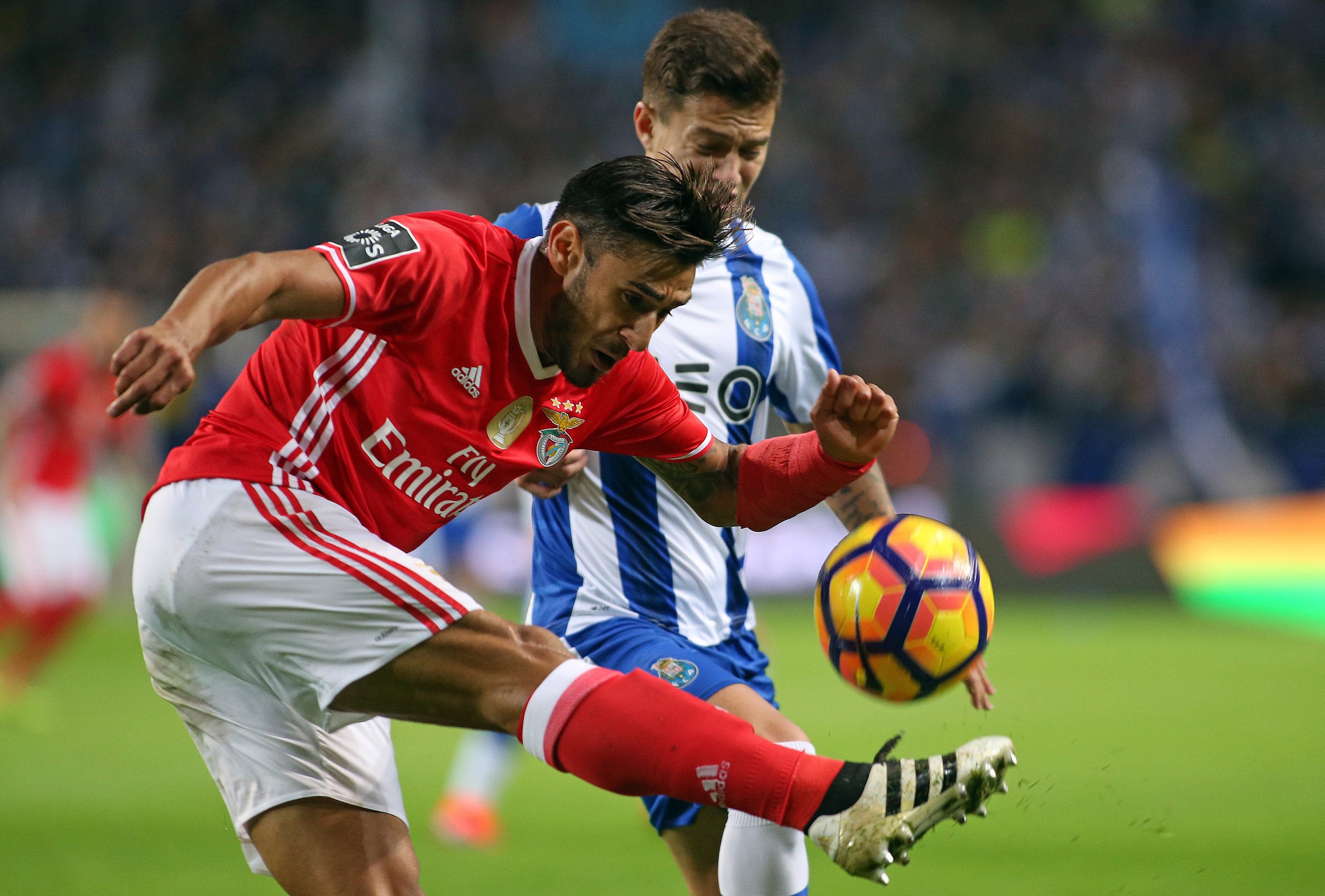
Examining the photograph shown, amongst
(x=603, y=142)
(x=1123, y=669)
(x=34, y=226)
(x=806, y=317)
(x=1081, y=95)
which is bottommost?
(x=806, y=317)

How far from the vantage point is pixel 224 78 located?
702 inches

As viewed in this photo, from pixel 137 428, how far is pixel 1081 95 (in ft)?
39.7

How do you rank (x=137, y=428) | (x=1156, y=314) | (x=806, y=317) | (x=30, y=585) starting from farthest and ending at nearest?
(x=1156, y=314) → (x=137, y=428) → (x=30, y=585) → (x=806, y=317)

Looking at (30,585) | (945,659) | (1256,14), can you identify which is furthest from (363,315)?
(1256,14)

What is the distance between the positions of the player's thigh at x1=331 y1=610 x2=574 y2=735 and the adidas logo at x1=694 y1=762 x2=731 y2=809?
13.4 inches

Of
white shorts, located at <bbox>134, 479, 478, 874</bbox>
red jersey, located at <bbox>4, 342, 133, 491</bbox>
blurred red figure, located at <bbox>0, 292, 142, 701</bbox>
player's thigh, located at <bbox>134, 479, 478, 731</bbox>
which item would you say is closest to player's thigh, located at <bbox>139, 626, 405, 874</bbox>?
white shorts, located at <bbox>134, 479, 478, 874</bbox>

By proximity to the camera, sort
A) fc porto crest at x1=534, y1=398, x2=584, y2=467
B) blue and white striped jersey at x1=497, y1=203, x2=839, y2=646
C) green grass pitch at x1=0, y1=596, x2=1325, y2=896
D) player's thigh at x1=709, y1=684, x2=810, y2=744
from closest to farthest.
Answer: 1. fc porto crest at x1=534, y1=398, x2=584, y2=467
2. player's thigh at x1=709, y1=684, x2=810, y2=744
3. blue and white striped jersey at x1=497, y1=203, x2=839, y2=646
4. green grass pitch at x1=0, y1=596, x2=1325, y2=896

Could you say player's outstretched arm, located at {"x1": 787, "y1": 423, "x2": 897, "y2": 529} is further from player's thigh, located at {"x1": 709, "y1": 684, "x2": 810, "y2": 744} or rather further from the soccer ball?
player's thigh, located at {"x1": 709, "y1": 684, "x2": 810, "y2": 744}

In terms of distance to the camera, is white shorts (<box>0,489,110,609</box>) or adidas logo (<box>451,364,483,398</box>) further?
white shorts (<box>0,489,110,609</box>)

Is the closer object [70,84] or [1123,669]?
[1123,669]

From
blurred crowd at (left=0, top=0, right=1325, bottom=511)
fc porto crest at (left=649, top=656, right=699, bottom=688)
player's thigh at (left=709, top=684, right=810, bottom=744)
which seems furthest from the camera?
blurred crowd at (left=0, top=0, right=1325, bottom=511)

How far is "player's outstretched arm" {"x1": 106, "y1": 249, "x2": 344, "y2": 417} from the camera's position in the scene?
2.35 meters

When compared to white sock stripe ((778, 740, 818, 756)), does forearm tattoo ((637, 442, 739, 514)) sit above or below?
above

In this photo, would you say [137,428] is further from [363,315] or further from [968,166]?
[968,166]
